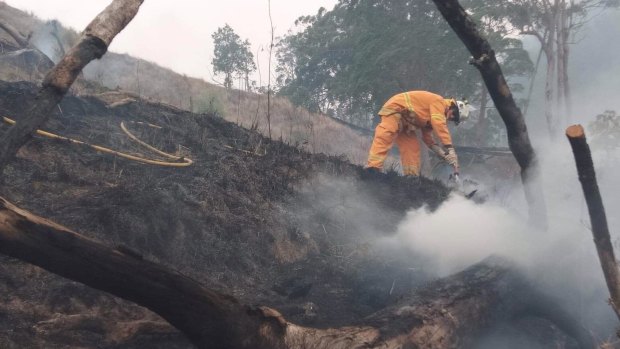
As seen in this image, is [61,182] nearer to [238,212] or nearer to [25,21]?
[238,212]

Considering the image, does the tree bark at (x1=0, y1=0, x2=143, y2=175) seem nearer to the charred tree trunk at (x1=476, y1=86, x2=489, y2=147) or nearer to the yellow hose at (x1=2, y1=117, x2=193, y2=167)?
the yellow hose at (x1=2, y1=117, x2=193, y2=167)

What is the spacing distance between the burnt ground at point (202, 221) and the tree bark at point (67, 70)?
772 mm

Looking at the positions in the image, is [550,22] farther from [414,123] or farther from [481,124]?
[414,123]

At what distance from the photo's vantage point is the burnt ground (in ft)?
8.60

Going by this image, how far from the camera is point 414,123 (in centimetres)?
673

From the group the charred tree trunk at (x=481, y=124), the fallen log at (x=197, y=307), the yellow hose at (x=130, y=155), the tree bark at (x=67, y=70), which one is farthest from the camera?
the charred tree trunk at (x=481, y=124)

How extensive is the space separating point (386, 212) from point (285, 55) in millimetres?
33244

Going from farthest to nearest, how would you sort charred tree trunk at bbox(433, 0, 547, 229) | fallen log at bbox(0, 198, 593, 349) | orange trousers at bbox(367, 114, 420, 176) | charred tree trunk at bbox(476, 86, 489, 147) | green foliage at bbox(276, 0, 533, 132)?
charred tree trunk at bbox(476, 86, 489, 147)
green foliage at bbox(276, 0, 533, 132)
orange trousers at bbox(367, 114, 420, 176)
charred tree trunk at bbox(433, 0, 547, 229)
fallen log at bbox(0, 198, 593, 349)

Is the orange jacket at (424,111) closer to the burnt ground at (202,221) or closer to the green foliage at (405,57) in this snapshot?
the burnt ground at (202,221)

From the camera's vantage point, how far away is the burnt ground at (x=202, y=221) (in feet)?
8.60

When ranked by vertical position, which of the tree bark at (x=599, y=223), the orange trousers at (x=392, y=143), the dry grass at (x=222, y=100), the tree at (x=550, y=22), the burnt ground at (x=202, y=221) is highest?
the tree at (x=550, y=22)

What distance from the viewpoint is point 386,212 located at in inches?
232

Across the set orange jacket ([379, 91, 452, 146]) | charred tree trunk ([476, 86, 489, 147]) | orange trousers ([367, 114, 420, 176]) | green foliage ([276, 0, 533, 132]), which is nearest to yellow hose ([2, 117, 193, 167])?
orange trousers ([367, 114, 420, 176])

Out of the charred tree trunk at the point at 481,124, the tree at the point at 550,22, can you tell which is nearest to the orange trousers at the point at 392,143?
the tree at the point at 550,22
